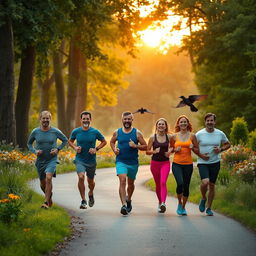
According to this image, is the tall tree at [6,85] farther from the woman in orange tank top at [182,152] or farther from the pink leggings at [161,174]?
the woman in orange tank top at [182,152]

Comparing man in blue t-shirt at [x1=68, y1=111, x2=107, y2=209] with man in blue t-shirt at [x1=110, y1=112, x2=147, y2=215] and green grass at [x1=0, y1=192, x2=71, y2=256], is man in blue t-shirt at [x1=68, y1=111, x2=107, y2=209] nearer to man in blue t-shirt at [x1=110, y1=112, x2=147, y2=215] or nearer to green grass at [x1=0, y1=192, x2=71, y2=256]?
man in blue t-shirt at [x1=110, y1=112, x2=147, y2=215]

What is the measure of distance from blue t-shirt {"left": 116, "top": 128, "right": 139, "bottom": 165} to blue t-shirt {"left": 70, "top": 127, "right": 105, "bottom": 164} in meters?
0.42

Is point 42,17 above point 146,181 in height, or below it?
above

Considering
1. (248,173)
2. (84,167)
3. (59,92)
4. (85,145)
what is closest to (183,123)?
(85,145)

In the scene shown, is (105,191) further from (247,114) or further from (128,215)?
(247,114)

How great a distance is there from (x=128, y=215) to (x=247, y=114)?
22.3m

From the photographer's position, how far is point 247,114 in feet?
111

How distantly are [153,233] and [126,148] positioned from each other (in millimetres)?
2730

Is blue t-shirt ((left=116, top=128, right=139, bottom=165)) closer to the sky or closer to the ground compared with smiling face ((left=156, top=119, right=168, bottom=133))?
closer to the ground

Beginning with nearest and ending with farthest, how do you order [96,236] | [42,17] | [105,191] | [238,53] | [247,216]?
[96,236] < [247,216] < [105,191] < [42,17] < [238,53]

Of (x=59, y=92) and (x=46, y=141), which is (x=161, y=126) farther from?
(x=59, y=92)

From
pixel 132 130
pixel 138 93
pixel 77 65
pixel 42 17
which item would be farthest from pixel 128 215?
pixel 138 93

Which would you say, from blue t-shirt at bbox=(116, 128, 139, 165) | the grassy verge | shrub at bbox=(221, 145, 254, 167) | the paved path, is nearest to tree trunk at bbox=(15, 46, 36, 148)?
shrub at bbox=(221, 145, 254, 167)

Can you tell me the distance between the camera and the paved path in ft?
29.2
